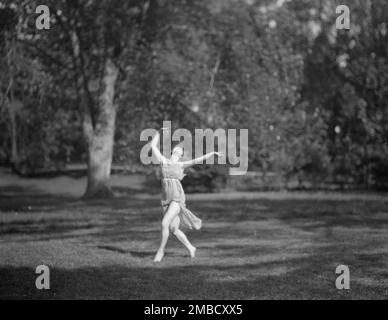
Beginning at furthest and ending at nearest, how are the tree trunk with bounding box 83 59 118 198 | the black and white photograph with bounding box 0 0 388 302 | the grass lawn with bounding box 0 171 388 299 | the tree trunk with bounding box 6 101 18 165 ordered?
the tree trunk with bounding box 6 101 18 165 → the tree trunk with bounding box 83 59 118 198 → the black and white photograph with bounding box 0 0 388 302 → the grass lawn with bounding box 0 171 388 299

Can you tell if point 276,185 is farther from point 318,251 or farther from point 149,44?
point 318,251

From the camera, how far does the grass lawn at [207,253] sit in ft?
29.1

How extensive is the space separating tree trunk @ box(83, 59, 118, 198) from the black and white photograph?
0.07m

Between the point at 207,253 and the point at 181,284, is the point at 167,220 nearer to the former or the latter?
the point at 207,253

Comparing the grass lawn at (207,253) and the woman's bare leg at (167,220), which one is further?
the woman's bare leg at (167,220)

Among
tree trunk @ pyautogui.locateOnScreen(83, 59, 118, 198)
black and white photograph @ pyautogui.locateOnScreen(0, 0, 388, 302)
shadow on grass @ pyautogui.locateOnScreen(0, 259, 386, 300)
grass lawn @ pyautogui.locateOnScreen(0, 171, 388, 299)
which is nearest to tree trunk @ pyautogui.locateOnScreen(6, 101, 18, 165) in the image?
black and white photograph @ pyautogui.locateOnScreen(0, 0, 388, 302)

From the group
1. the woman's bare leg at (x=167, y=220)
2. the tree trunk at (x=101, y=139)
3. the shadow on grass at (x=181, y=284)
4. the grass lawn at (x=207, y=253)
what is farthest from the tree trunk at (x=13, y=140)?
the shadow on grass at (x=181, y=284)

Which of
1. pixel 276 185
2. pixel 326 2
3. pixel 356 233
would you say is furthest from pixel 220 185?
pixel 356 233

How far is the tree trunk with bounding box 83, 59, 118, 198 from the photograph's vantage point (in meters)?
26.0

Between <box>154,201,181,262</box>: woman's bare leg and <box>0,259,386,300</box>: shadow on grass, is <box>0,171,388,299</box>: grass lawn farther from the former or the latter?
<box>154,201,181,262</box>: woman's bare leg

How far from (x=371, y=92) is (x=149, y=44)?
11114 mm

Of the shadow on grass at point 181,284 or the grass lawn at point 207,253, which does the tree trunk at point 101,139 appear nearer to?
the grass lawn at point 207,253

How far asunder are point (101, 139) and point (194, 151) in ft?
18.8

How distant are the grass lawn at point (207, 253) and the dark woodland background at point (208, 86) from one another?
24.5ft
